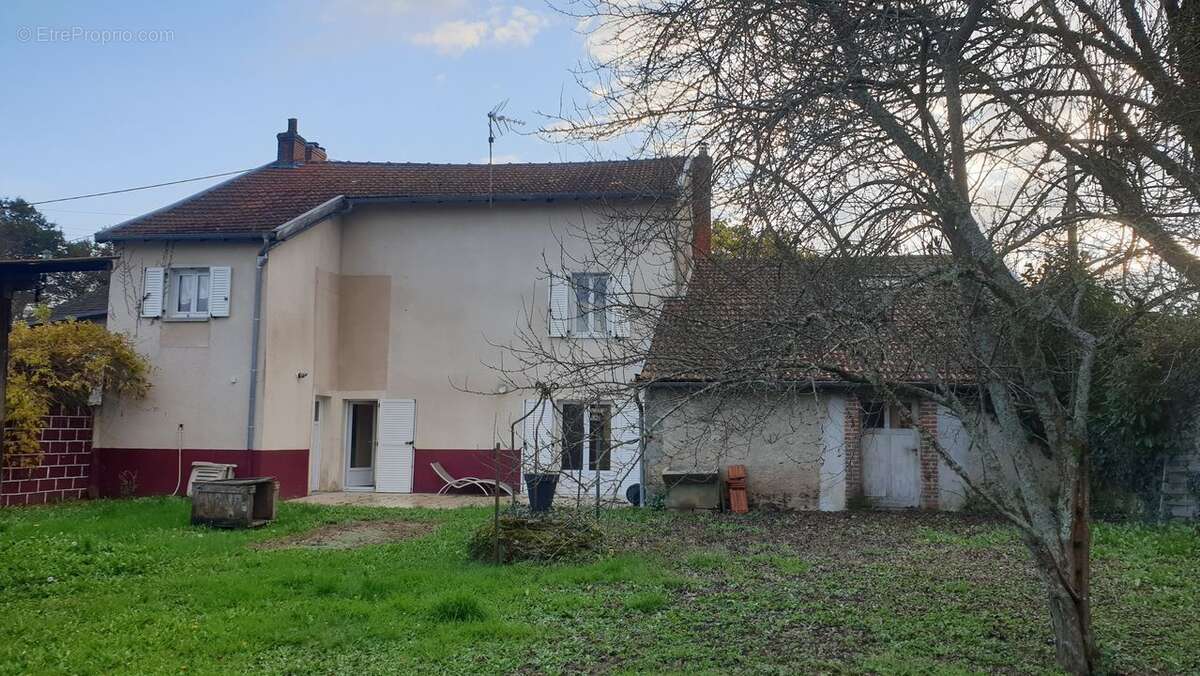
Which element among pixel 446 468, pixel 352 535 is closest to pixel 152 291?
pixel 446 468

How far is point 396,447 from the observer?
1952cm

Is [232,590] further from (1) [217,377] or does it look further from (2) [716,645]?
(1) [217,377]

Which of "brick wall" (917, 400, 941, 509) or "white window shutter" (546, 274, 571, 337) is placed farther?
"white window shutter" (546, 274, 571, 337)

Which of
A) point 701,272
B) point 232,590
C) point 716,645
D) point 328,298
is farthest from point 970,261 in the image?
point 328,298

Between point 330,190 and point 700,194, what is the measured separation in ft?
49.8

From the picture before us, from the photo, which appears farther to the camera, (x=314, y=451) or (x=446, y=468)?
(x=446, y=468)

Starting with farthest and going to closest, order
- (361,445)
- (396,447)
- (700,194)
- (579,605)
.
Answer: (361,445), (396,447), (579,605), (700,194)

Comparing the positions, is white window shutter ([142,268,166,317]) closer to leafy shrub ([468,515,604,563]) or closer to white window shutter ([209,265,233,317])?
white window shutter ([209,265,233,317])

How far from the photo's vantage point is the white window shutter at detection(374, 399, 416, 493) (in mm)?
19469

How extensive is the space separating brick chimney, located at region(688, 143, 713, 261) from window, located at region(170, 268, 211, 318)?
13.4 m

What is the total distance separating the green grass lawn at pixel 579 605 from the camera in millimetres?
6531

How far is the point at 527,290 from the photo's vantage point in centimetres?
1950

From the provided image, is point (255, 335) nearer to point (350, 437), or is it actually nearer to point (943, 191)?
point (350, 437)

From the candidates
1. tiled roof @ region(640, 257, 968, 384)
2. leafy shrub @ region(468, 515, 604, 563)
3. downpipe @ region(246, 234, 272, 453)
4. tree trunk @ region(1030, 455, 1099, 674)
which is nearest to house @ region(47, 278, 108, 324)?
downpipe @ region(246, 234, 272, 453)
